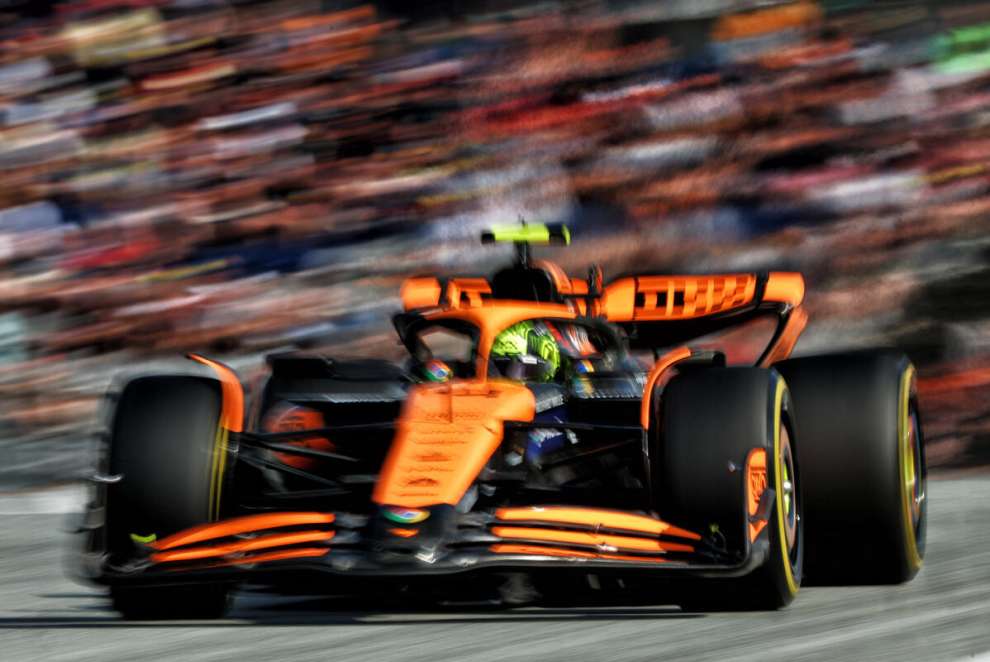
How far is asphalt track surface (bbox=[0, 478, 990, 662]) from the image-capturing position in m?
5.12

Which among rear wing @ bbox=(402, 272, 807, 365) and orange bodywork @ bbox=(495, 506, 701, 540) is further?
rear wing @ bbox=(402, 272, 807, 365)

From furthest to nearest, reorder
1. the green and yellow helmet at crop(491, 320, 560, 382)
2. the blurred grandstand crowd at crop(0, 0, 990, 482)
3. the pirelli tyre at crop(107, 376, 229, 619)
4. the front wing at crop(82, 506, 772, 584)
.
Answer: the blurred grandstand crowd at crop(0, 0, 990, 482), the green and yellow helmet at crop(491, 320, 560, 382), the pirelli tyre at crop(107, 376, 229, 619), the front wing at crop(82, 506, 772, 584)

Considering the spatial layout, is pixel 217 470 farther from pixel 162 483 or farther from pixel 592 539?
pixel 592 539

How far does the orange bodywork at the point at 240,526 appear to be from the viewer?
5.63 m

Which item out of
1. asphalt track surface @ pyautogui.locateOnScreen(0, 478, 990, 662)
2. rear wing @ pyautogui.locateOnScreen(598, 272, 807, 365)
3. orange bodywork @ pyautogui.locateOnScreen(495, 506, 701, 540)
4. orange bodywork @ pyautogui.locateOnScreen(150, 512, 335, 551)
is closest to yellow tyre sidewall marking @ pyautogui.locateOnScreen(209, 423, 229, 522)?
orange bodywork @ pyautogui.locateOnScreen(150, 512, 335, 551)

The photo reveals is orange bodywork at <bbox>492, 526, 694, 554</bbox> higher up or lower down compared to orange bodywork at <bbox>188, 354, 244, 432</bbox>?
lower down

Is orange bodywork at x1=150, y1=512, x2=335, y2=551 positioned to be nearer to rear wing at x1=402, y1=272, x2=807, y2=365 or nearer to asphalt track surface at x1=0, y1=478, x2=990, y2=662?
asphalt track surface at x1=0, y1=478, x2=990, y2=662

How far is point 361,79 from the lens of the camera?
13016 millimetres

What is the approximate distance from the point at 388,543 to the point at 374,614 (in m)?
0.64

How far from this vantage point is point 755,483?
5660mm

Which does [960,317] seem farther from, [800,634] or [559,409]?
[800,634]

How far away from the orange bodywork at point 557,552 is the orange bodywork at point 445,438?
0.21 meters

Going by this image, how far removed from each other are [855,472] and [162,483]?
2179 mm

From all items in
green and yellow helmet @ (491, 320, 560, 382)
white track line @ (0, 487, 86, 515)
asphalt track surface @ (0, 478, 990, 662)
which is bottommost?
white track line @ (0, 487, 86, 515)
